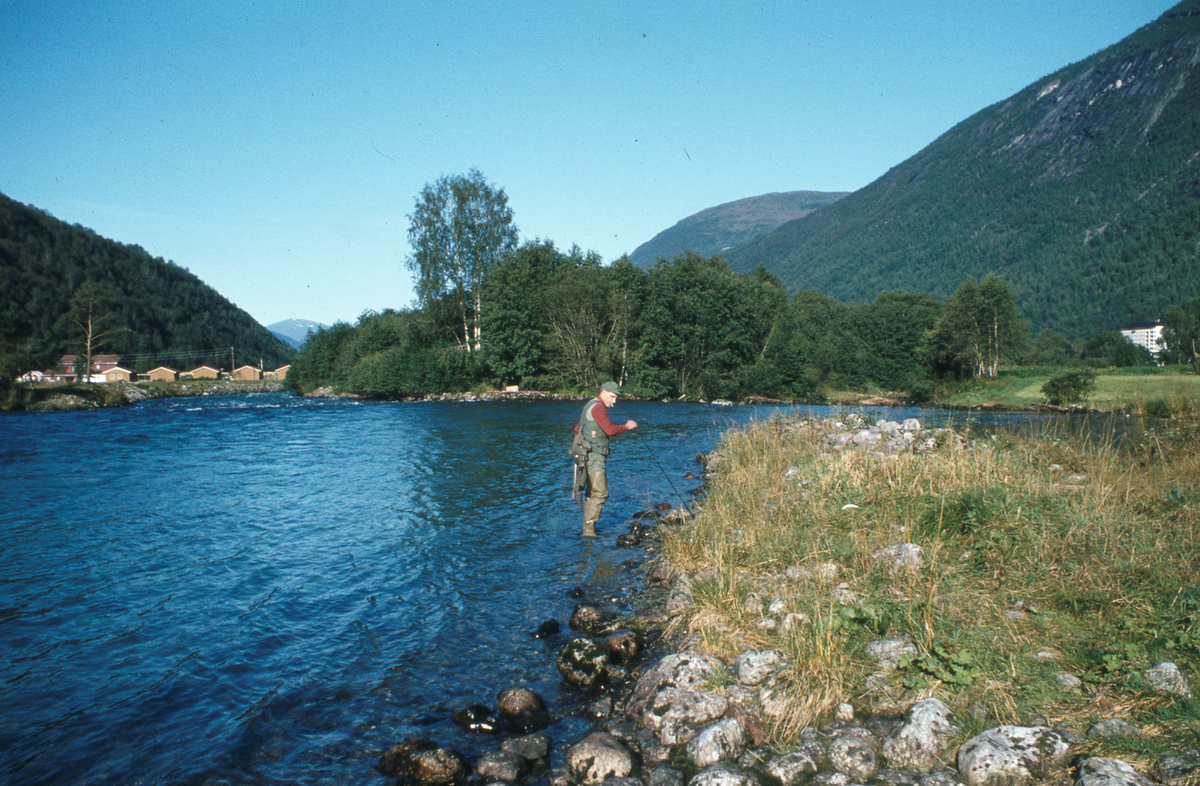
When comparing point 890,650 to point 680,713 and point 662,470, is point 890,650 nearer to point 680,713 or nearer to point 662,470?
point 680,713

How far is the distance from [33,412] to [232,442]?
21.2m

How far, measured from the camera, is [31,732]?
16.2 ft

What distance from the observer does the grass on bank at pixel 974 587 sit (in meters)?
4.17

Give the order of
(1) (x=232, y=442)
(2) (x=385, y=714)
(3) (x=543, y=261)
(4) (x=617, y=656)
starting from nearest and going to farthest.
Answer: (2) (x=385, y=714) < (4) (x=617, y=656) < (1) (x=232, y=442) < (3) (x=543, y=261)

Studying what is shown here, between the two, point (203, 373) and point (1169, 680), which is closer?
point (1169, 680)

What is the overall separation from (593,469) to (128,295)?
177500 millimetres

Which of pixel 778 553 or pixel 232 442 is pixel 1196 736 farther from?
pixel 232 442

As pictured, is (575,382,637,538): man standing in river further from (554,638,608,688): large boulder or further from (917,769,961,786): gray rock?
(917,769,961,786): gray rock

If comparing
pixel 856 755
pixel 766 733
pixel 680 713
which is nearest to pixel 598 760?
pixel 680 713

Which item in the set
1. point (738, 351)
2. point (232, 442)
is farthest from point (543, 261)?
point (232, 442)

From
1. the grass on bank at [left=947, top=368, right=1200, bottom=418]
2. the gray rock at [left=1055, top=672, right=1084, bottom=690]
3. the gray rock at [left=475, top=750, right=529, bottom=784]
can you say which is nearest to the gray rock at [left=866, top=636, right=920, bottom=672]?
the gray rock at [left=1055, top=672, right=1084, bottom=690]

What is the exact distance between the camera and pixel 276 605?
25.1 ft

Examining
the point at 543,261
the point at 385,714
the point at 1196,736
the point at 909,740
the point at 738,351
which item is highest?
the point at 543,261

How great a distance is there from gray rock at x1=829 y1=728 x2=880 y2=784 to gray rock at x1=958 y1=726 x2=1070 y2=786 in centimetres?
48
